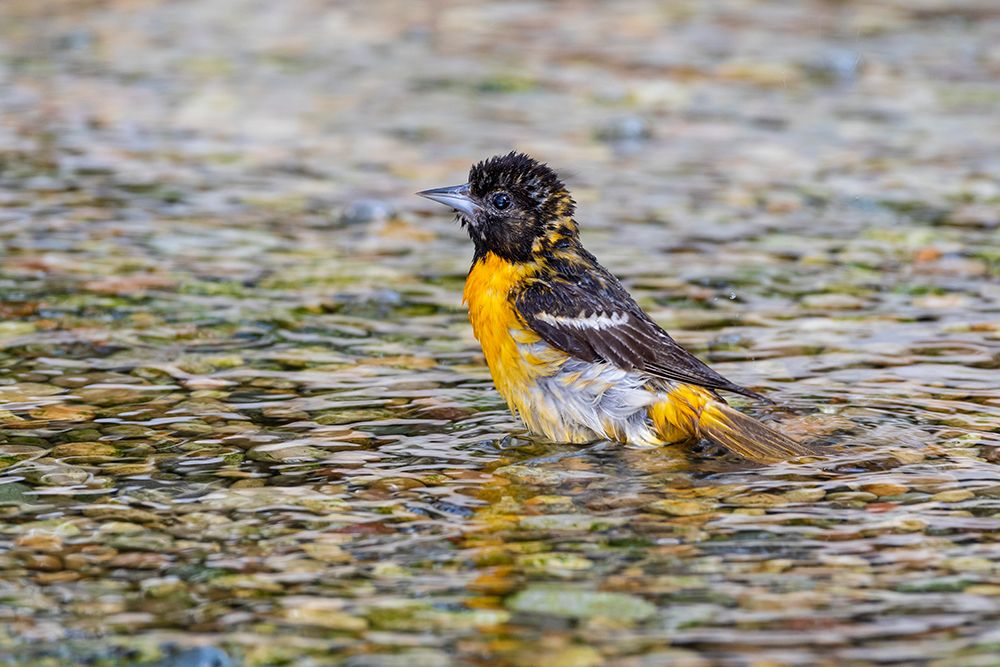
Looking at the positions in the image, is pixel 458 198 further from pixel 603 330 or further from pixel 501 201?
pixel 603 330

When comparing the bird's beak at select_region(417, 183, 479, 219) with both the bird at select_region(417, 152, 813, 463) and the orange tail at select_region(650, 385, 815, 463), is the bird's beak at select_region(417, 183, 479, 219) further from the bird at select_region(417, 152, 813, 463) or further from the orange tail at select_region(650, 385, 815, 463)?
the orange tail at select_region(650, 385, 815, 463)

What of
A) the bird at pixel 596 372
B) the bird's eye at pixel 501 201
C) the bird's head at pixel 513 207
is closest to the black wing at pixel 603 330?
the bird at pixel 596 372

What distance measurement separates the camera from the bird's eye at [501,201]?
21.6 ft

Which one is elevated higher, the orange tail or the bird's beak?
the bird's beak

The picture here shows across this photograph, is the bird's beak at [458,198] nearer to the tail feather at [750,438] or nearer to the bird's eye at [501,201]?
the bird's eye at [501,201]

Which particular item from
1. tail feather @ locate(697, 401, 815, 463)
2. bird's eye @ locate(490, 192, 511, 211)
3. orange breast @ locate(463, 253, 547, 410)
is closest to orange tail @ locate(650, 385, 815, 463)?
tail feather @ locate(697, 401, 815, 463)

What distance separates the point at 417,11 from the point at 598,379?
33.7 feet

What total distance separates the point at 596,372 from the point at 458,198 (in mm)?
1106

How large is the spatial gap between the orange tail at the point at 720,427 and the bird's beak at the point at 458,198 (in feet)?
4.03

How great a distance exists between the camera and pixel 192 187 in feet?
32.7

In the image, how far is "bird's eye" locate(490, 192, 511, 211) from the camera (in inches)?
259

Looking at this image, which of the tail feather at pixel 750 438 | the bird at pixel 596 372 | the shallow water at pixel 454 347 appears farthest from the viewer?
the bird at pixel 596 372

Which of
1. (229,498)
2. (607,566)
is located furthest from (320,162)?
(607,566)

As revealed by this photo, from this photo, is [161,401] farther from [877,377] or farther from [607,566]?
[877,377]
